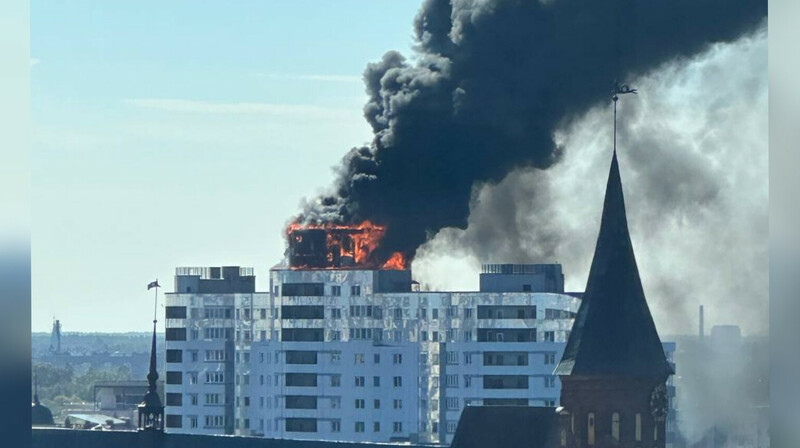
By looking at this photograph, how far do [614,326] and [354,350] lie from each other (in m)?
44.8

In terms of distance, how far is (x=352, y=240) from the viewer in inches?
2707

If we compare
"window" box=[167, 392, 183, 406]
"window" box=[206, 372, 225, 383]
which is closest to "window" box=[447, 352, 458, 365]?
"window" box=[206, 372, 225, 383]

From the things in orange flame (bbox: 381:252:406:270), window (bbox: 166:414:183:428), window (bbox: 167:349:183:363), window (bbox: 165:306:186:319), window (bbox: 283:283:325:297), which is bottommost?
window (bbox: 166:414:183:428)

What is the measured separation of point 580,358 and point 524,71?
15404 millimetres

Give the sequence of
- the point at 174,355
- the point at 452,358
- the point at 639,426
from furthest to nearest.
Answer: the point at 174,355, the point at 452,358, the point at 639,426

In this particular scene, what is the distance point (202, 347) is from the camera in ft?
320

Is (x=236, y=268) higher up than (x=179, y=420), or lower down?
higher up

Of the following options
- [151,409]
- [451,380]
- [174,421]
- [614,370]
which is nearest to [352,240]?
[151,409]

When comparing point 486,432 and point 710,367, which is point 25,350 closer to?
point 486,432

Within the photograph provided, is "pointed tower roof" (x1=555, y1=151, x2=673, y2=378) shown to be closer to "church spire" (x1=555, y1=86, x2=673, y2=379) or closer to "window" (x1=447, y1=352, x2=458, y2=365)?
"church spire" (x1=555, y1=86, x2=673, y2=379)

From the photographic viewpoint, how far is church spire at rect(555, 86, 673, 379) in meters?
49.2

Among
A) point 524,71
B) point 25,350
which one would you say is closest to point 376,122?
point 524,71

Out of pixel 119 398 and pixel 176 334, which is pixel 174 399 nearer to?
pixel 176 334

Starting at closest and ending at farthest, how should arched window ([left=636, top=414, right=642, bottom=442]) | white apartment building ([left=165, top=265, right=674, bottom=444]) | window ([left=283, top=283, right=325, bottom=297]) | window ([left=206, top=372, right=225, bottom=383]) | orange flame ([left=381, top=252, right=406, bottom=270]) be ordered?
arched window ([left=636, top=414, right=642, bottom=442])
orange flame ([left=381, top=252, right=406, bottom=270])
white apartment building ([left=165, top=265, right=674, bottom=444])
window ([left=283, top=283, right=325, bottom=297])
window ([left=206, top=372, right=225, bottom=383])
